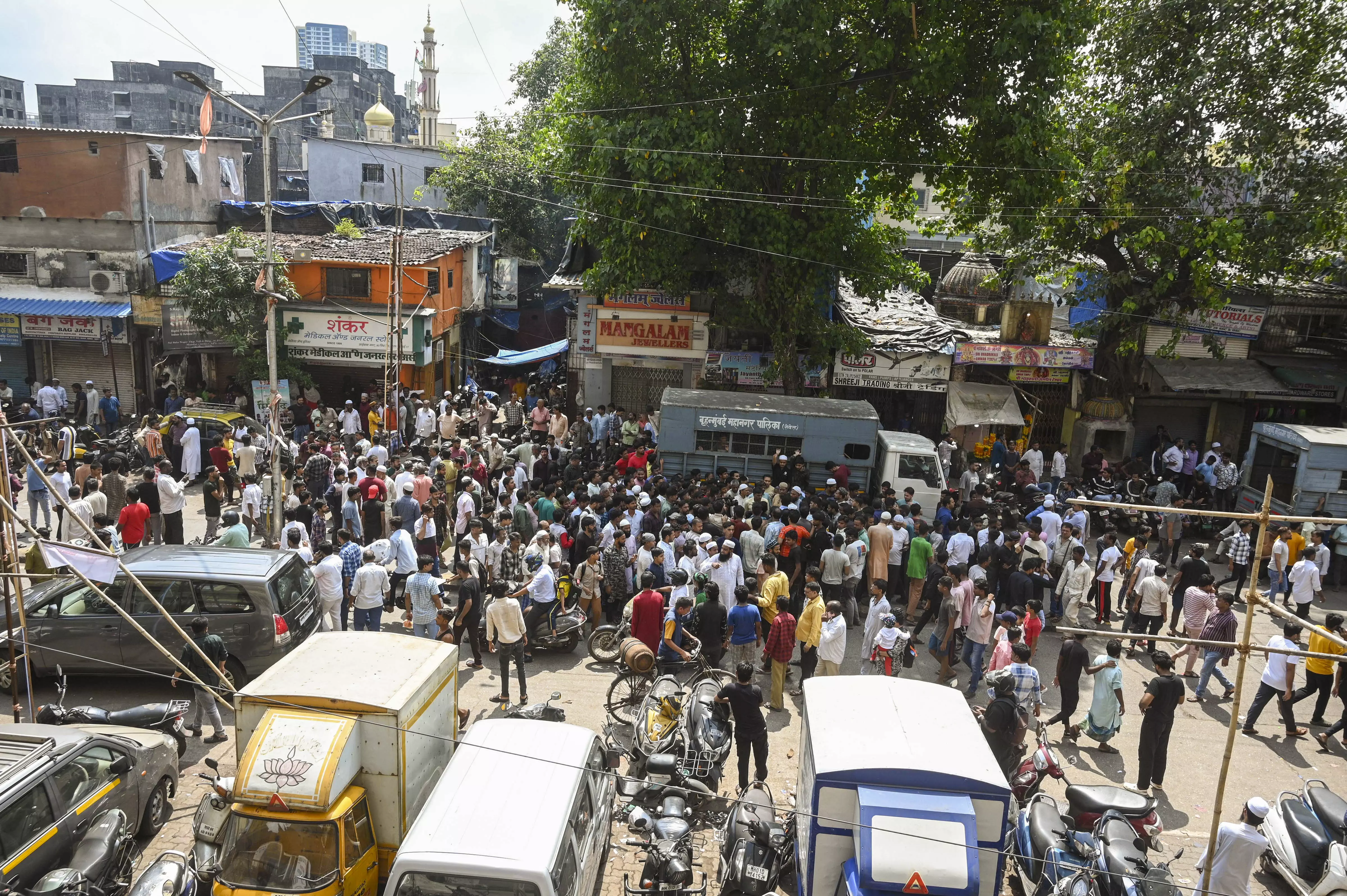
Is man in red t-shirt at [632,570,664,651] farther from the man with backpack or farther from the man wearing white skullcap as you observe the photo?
the man wearing white skullcap

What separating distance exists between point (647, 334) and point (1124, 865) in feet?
55.4

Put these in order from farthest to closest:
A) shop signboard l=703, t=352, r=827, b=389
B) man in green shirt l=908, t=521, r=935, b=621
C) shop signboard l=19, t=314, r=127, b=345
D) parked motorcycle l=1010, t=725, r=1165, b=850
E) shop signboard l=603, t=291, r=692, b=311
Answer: shop signboard l=19, t=314, r=127, b=345, shop signboard l=603, t=291, r=692, b=311, shop signboard l=703, t=352, r=827, b=389, man in green shirt l=908, t=521, r=935, b=621, parked motorcycle l=1010, t=725, r=1165, b=850

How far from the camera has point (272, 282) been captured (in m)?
14.8

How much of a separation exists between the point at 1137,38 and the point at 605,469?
1380 centimetres

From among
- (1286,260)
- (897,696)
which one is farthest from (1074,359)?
(897,696)

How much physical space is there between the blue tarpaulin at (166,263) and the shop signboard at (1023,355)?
60.3 ft

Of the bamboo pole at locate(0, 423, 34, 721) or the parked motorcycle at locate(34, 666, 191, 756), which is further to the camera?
the parked motorcycle at locate(34, 666, 191, 756)

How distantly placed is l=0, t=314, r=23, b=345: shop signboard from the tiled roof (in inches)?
156

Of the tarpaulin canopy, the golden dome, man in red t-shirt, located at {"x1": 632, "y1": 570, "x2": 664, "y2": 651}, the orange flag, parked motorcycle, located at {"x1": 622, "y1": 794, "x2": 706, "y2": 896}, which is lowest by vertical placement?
parked motorcycle, located at {"x1": 622, "y1": 794, "x2": 706, "y2": 896}

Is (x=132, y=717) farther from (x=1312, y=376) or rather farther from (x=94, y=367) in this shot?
(x=1312, y=376)

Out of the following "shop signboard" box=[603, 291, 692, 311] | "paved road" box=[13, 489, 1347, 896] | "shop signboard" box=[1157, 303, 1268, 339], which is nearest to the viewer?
"paved road" box=[13, 489, 1347, 896]

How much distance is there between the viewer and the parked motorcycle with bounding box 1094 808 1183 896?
6.38 metres

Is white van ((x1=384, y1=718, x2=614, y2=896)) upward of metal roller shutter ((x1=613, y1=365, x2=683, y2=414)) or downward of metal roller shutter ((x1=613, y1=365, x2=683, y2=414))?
downward

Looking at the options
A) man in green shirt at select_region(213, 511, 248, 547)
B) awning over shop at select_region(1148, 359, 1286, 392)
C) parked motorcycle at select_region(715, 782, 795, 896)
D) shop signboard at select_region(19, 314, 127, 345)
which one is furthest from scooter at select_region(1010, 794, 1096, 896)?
shop signboard at select_region(19, 314, 127, 345)
